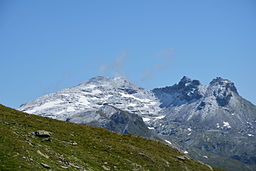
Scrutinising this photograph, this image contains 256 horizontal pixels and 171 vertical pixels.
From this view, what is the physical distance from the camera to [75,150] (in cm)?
4722

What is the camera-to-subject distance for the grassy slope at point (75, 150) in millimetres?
37322

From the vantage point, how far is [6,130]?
1704 inches

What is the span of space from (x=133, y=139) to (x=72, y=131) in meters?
12.6

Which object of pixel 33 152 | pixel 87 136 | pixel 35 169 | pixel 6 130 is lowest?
pixel 35 169

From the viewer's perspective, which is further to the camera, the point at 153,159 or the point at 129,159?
the point at 153,159

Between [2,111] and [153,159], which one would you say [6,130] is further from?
[153,159]

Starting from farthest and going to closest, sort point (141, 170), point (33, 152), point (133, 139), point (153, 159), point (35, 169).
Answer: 1. point (133, 139)
2. point (153, 159)
3. point (141, 170)
4. point (33, 152)
5. point (35, 169)

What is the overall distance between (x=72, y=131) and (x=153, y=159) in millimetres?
12157

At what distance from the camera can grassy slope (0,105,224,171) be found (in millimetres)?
37322

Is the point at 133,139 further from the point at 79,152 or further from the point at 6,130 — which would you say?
the point at 6,130

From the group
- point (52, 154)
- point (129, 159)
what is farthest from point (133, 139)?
point (52, 154)

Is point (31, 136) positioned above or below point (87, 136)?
below

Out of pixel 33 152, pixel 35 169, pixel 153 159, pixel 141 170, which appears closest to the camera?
pixel 35 169

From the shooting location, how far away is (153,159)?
55531 millimetres
